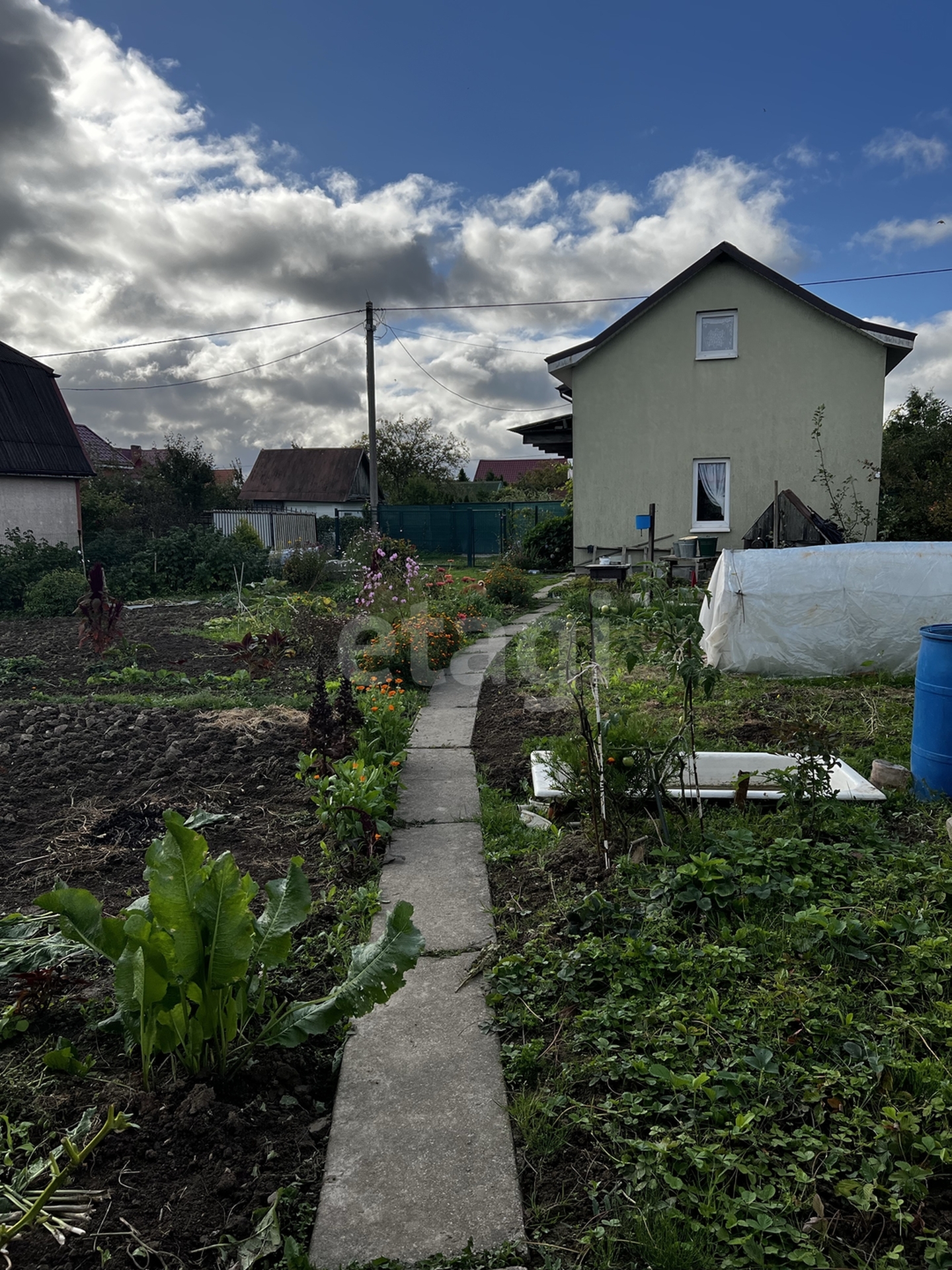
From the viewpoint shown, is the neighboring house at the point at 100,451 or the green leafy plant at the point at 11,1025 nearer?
the green leafy plant at the point at 11,1025

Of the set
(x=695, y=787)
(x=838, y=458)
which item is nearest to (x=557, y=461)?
(x=838, y=458)

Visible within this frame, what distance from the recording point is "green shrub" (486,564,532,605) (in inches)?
505

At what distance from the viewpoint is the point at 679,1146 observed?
205cm

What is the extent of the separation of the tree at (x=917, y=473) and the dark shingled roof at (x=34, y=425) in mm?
18132

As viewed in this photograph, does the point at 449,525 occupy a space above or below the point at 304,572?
above

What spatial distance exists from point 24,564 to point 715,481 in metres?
12.5

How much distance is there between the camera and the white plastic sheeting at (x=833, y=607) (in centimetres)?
718

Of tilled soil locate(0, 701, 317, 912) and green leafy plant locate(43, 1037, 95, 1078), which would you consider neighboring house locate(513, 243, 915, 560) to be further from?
green leafy plant locate(43, 1037, 95, 1078)

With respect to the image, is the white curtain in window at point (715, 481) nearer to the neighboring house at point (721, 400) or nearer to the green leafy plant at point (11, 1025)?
the neighboring house at point (721, 400)

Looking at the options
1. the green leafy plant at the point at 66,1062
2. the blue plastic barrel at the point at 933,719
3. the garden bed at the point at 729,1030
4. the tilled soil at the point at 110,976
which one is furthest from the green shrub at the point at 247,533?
the green leafy plant at the point at 66,1062

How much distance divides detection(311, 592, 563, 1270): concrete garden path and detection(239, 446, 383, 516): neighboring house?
139 ft

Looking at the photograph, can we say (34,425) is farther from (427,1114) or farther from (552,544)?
(427,1114)

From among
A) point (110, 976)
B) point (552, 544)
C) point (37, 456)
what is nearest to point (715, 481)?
point (552, 544)

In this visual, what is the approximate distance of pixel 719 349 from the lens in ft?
49.1
